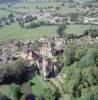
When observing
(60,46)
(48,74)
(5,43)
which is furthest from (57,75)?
(5,43)

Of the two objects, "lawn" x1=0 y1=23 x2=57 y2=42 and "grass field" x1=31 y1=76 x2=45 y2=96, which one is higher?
"grass field" x1=31 y1=76 x2=45 y2=96

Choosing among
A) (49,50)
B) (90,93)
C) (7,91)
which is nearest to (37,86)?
(7,91)

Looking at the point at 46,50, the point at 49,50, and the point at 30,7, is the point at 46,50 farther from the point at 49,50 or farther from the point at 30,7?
the point at 30,7

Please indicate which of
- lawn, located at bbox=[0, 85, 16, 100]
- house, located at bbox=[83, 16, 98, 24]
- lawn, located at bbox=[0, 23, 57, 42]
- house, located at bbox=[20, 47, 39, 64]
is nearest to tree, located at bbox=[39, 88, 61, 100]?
lawn, located at bbox=[0, 85, 16, 100]

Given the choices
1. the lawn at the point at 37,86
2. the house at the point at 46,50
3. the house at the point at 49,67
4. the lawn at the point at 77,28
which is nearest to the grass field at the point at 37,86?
the lawn at the point at 37,86

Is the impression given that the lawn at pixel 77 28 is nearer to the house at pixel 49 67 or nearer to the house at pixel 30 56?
the house at pixel 30 56

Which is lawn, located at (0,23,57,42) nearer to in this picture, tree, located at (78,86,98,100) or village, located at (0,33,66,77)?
village, located at (0,33,66,77)
